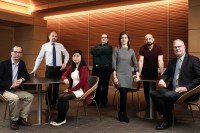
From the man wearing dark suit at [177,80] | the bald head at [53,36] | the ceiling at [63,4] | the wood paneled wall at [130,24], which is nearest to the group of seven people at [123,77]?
the man wearing dark suit at [177,80]

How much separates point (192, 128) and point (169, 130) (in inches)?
16.3

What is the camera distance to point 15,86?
14.5 feet

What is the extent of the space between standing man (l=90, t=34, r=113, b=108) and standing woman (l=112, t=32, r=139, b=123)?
1138 mm

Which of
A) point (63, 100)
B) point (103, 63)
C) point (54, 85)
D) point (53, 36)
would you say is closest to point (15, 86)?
point (63, 100)

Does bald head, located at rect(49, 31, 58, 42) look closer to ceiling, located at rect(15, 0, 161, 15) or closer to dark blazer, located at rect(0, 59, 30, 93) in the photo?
dark blazer, located at rect(0, 59, 30, 93)

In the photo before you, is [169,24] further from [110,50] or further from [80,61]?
[80,61]

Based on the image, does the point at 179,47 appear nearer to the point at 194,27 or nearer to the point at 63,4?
the point at 194,27

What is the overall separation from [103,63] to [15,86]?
2.20 meters

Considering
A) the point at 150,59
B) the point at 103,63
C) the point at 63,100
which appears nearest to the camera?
the point at 63,100

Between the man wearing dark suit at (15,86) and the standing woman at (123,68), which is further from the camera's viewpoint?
the standing woman at (123,68)

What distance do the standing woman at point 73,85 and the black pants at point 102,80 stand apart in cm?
134

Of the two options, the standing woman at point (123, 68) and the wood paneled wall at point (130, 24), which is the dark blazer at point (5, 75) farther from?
the wood paneled wall at point (130, 24)

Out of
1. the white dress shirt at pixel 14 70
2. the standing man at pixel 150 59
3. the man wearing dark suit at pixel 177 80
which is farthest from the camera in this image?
the standing man at pixel 150 59

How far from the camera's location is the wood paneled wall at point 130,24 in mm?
8203
